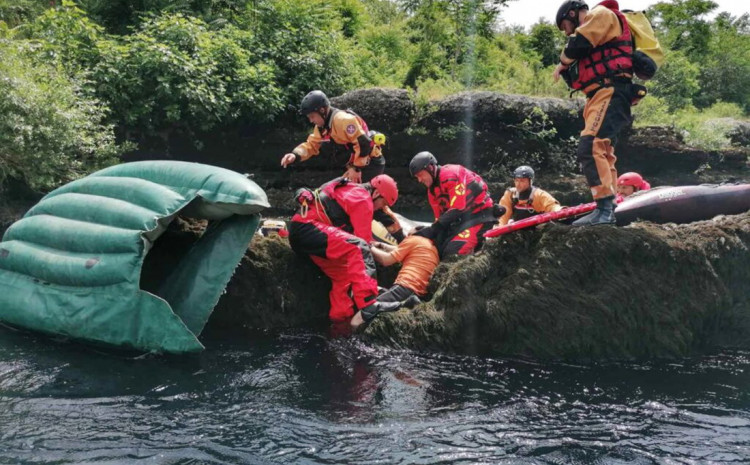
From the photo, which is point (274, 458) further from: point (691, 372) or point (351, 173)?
point (351, 173)

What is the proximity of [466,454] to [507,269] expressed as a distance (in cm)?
210

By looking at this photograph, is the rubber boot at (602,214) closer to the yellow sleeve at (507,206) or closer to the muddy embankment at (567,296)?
the muddy embankment at (567,296)

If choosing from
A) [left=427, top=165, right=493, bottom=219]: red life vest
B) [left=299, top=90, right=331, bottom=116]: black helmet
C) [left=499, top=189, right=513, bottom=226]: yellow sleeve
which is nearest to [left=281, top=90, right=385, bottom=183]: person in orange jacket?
[left=299, top=90, right=331, bottom=116]: black helmet

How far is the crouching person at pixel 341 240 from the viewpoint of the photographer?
565 cm

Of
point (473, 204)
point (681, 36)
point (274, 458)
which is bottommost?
point (274, 458)

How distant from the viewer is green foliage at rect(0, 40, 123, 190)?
8.85m

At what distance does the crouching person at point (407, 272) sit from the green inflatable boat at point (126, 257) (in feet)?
4.10

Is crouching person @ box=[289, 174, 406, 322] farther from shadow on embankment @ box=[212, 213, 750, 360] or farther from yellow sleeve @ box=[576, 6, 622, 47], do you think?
yellow sleeve @ box=[576, 6, 622, 47]

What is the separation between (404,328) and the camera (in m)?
5.37

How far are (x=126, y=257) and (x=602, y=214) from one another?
3782mm

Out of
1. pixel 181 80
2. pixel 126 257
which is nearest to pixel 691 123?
pixel 181 80

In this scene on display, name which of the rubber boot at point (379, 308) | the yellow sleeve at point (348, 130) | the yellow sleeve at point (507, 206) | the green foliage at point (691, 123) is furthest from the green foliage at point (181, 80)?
the green foliage at point (691, 123)

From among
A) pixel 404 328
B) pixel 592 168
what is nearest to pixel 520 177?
pixel 592 168

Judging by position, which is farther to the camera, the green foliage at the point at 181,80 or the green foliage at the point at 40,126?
the green foliage at the point at 181,80
